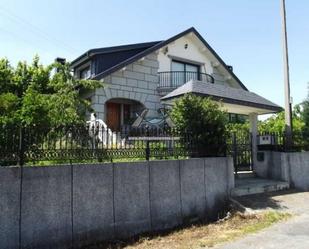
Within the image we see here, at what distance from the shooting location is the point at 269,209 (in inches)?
320

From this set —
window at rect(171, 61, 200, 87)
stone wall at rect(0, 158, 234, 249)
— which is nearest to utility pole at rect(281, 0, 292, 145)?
stone wall at rect(0, 158, 234, 249)

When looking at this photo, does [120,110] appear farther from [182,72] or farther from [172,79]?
[182,72]

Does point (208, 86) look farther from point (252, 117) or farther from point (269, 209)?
point (269, 209)

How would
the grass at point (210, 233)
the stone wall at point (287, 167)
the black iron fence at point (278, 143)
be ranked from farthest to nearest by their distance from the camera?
the black iron fence at point (278, 143)
the stone wall at point (287, 167)
the grass at point (210, 233)

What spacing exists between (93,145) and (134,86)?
10.00m

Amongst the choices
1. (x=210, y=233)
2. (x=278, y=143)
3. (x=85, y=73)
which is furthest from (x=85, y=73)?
(x=210, y=233)

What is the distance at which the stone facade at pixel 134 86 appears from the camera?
15.3 meters

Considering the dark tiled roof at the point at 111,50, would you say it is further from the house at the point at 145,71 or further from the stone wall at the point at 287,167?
the stone wall at the point at 287,167

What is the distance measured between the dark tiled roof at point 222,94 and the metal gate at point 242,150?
3.83 ft

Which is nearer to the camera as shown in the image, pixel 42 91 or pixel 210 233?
pixel 210 233

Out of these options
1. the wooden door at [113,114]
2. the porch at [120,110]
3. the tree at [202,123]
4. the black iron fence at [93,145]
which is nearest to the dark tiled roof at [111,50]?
the porch at [120,110]

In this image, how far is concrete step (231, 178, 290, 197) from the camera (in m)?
9.07

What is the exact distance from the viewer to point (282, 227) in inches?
269

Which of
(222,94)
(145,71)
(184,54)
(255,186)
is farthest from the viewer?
(184,54)
